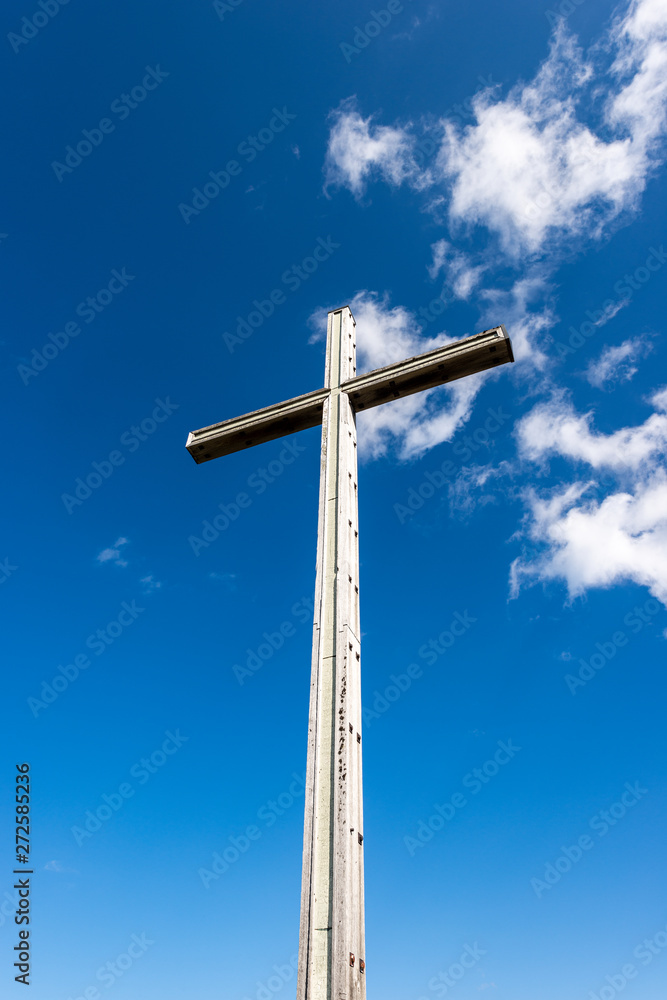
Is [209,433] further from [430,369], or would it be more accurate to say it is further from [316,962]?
[316,962]

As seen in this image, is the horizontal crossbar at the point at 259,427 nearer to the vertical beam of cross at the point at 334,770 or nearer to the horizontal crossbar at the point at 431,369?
the horizontal crossbar at the point at 431,369

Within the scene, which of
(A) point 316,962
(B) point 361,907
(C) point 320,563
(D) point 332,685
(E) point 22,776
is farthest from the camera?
(E) point 22,776

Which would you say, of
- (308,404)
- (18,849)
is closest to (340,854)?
(308,404)

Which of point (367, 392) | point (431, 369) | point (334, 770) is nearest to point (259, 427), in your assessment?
point (367, 392)

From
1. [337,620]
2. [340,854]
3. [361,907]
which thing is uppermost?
[337,620]

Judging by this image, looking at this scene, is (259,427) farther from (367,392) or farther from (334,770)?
(334,770)

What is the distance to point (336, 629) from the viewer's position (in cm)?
464

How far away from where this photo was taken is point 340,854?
377 cm

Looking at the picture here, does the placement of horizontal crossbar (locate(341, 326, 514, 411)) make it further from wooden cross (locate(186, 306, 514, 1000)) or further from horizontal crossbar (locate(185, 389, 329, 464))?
horizontal crossbar (locate(185, 389, 329, 464))

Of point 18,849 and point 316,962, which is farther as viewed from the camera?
point 18,849

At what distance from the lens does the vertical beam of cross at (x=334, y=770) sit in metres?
3.58

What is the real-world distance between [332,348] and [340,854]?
15.6 feet

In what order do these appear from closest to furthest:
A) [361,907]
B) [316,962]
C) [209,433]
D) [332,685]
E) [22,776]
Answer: [316,962]
[361,907]
[332,685]
[209,433]
[22,776]

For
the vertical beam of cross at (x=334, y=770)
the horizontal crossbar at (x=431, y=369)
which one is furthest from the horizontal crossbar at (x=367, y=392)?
the vertical beam of cross at (x=334, y=770)
